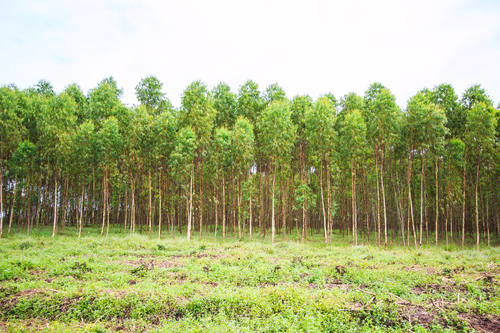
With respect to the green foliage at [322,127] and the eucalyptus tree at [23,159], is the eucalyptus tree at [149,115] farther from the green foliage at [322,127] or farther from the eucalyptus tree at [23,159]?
the green foliage at [322,127]

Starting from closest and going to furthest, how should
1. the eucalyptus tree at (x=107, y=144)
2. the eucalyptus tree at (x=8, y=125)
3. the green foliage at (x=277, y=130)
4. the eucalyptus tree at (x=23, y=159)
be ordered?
the eucalyptus tree at (x=8, y=125)
the eucalyptus tree at (x=23, y=159)
the green foliage at (x=277, y=130)
the eucalyptus tree at (x=107, y=144)

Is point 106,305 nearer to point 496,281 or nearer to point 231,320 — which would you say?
point 231,320

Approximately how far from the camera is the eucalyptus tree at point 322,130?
22.2 m

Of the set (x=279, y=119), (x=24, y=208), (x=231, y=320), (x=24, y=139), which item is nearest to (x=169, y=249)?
(x=231, y=320)

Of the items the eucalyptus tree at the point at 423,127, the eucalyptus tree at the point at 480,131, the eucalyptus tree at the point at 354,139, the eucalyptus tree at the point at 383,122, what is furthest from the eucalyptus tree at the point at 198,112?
the eucalyptus tree at the point at 480,131

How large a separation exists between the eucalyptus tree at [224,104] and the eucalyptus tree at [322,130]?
915cm

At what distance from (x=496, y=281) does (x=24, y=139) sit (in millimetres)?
33313

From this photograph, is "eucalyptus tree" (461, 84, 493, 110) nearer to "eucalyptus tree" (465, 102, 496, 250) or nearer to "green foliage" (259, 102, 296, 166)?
"eucalyptus tree" (465, 102, 496, 250)

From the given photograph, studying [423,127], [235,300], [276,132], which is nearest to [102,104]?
[276,132]

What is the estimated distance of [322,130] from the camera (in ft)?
73.3

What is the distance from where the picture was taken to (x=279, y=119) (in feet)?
74.7

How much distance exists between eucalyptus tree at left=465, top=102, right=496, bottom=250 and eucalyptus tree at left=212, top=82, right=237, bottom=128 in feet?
67.4

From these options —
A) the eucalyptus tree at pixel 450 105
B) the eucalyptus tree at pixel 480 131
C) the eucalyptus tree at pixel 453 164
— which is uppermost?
the eucalyptus tree at pixel 450 105

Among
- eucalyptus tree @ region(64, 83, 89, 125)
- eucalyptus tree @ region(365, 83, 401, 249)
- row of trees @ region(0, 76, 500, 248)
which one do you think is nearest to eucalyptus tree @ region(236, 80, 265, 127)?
row of trees @ region(0, 76, 500, 248)
